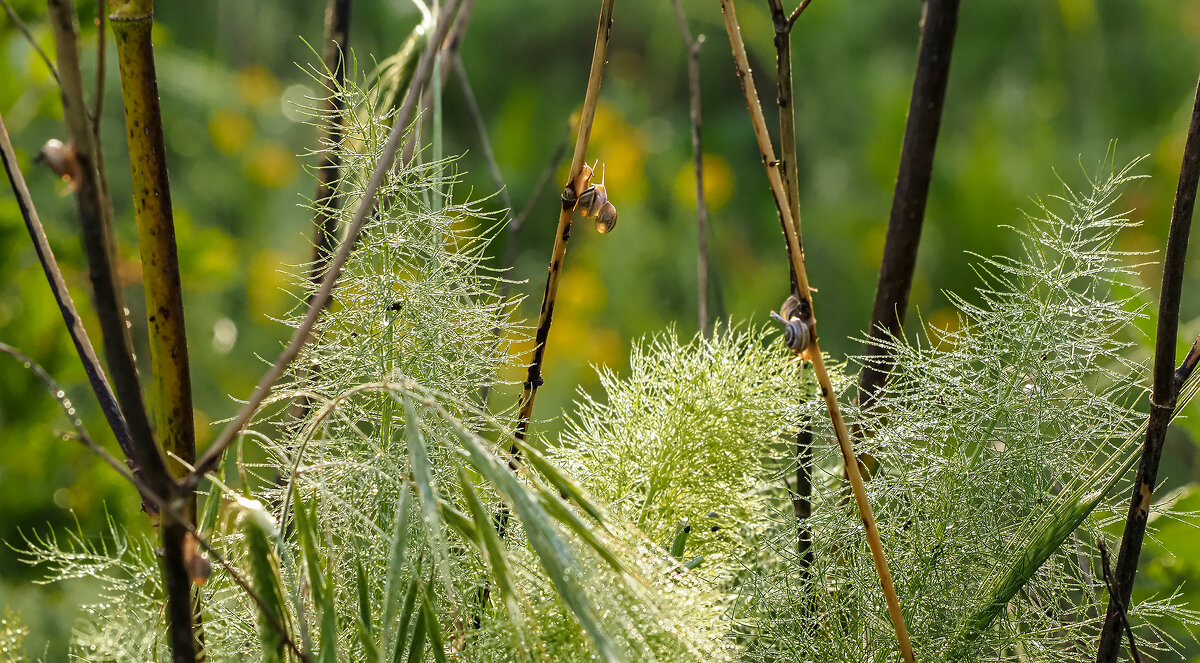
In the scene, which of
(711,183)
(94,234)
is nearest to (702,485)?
(94,234)

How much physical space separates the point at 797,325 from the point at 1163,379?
A: 84 mm

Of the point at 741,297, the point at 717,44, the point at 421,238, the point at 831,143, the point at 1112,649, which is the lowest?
the point at 1112,649

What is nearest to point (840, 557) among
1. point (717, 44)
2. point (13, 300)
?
point (13, 300)

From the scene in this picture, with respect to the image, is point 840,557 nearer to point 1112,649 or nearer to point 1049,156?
point 1112,649

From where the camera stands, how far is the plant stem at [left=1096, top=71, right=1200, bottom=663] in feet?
0.68

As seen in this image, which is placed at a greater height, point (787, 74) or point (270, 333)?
point (270, 333)

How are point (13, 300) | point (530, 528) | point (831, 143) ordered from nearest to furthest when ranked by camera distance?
point (530, 528)
point (13, 300)
point (831, 143)

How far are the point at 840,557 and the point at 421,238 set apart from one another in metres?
0.15

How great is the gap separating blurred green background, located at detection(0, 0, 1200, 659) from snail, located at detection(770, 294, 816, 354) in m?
0.70

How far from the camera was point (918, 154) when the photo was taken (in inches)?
12.7

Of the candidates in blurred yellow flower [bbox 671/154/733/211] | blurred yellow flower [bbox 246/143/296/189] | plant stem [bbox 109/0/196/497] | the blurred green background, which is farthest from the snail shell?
blurred yellow flower [bbox 246/143/296/189]

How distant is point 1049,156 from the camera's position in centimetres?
104

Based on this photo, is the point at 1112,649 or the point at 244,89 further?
the point at 244,89

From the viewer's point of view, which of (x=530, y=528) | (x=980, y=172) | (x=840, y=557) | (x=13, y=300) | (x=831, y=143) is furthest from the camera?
(x=831, y=143)
